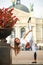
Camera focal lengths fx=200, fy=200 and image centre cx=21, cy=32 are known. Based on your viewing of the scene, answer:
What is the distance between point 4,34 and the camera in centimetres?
108

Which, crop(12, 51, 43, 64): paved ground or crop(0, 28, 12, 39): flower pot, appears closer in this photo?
crop(0, 28, 12, 39): flower pot

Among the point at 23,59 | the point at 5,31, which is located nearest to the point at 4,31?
the point at 5,31

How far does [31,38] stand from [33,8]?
0.52 metres

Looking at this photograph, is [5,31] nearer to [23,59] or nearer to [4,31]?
[4,31]

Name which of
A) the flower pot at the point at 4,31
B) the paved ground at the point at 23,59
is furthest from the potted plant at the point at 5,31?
the paved ground at the point at 23,59

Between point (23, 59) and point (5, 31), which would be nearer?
point (5, 31)

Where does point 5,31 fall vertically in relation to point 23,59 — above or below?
above

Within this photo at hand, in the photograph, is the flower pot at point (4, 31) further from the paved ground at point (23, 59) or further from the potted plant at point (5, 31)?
the paved ground at point (23, 59)

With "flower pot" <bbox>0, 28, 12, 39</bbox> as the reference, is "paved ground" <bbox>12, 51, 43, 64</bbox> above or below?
below

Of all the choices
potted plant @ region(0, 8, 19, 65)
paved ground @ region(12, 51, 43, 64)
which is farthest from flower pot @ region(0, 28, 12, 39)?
paved ground @ region(12, 51, 43, 64)

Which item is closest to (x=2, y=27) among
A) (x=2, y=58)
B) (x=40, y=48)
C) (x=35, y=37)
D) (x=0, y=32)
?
(x=0, y=32)

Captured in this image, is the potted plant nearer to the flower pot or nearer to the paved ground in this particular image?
the flower pot

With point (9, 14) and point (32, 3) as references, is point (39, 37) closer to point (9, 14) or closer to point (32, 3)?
point (32, 3)

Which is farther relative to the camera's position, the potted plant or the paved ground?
the paved ground
